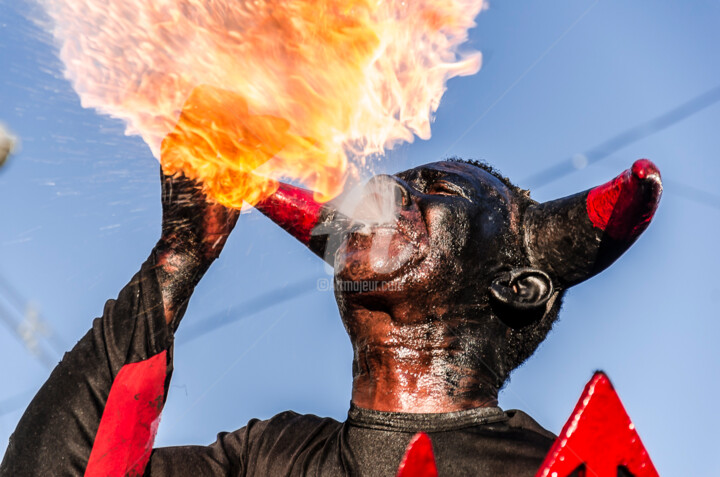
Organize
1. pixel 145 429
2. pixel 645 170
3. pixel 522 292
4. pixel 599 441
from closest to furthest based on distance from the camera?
pixel 645 170
pixel 599 441
pixel 145 429
pixel 522 292

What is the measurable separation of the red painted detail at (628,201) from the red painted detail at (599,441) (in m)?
0.53

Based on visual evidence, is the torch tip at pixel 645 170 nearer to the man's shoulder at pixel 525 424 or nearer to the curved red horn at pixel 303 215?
the man's shoulder at pixel 525 424

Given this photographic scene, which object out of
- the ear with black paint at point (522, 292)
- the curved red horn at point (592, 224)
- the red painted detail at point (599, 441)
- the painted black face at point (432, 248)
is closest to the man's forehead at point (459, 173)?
the painted black face at point (432, 248)

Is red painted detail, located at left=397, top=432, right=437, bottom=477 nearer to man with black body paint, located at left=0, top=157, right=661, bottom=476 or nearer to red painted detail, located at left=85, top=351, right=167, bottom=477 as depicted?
man with black body paint, located at left=0, top=157, right=661, bottom=476

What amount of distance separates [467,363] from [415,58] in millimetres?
1324

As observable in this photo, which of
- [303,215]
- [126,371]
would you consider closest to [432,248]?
[303,215]

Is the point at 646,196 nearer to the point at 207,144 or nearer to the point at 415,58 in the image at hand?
the point at 415,58

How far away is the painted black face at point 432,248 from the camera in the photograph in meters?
2.96

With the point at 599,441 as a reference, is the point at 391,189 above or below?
above

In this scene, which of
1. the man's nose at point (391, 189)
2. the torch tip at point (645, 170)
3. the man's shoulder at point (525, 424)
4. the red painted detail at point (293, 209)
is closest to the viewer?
the torch tip at point (645, 170)

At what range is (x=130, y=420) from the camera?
2.83 m

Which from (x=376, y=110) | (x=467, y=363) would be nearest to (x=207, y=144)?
(x=376, y=110)

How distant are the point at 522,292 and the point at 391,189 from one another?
0.66 metres

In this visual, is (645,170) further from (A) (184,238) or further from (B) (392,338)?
(A) (184,238)
